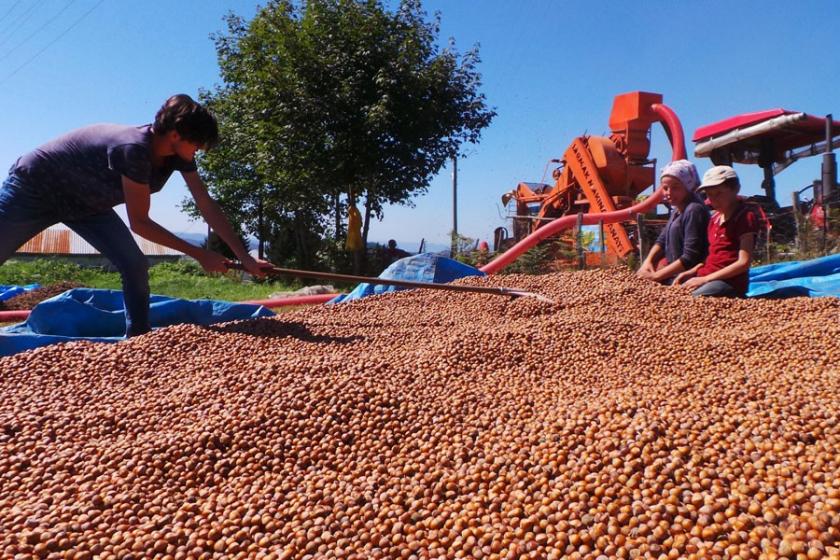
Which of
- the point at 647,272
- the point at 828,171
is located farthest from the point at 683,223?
the point at 828,171

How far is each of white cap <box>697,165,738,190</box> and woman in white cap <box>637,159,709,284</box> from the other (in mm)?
394

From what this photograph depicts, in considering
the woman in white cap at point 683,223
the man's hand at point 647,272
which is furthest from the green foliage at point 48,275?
the woman in white cap at point 683,223

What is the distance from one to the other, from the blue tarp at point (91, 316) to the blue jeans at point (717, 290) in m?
3.13

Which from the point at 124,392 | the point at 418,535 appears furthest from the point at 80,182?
the point at 418,535

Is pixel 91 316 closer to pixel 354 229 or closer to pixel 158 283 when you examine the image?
pixel 354 229

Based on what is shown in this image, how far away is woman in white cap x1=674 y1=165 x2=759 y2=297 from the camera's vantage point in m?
3.95

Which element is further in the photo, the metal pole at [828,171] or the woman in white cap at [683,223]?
the metal pole at [828,171]

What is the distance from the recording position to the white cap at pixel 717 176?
3.97 m

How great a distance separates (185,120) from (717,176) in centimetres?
339

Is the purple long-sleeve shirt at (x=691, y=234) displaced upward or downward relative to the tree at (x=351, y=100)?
downward

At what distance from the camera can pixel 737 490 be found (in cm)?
144

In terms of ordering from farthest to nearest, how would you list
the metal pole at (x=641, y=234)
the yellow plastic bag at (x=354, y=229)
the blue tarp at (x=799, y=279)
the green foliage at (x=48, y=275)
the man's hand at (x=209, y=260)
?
1. the yellow plastic bag at (x=354, y=229)
2. the green foliage at (x=48, y=275)
3. the metal pole at (x=641, y=234)
4. the blue tarp at (x=799, y=279)
5. the man's hand at (x=209, y=260)

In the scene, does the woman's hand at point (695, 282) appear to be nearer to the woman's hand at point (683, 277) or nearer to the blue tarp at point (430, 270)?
the woman's hand at point (683, 277)

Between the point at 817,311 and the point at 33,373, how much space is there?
426 cm
